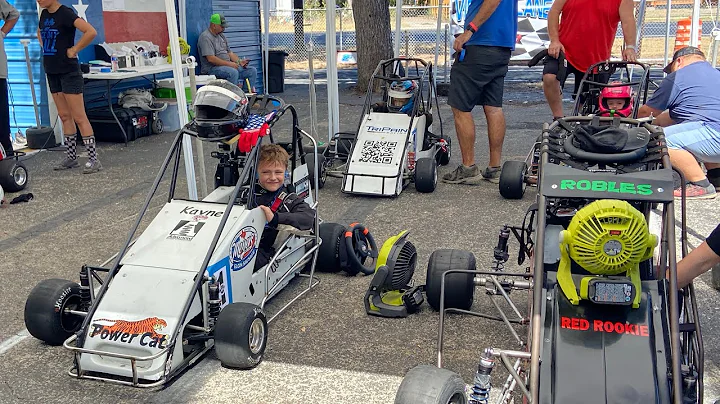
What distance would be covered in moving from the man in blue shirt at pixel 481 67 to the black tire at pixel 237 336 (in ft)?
12.9

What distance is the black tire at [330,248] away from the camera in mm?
4910

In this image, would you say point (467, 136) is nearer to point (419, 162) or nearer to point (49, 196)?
point (419, 162)

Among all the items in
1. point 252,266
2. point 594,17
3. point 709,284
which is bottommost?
point 709,284

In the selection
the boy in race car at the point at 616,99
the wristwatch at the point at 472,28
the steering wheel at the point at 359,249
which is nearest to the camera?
the steering wheel at the point at 359,249

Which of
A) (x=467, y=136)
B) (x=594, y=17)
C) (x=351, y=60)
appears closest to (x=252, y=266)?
(x=467, y=136)

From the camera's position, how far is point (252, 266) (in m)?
4.19

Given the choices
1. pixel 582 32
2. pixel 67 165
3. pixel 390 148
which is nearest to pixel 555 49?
pixel 582 32

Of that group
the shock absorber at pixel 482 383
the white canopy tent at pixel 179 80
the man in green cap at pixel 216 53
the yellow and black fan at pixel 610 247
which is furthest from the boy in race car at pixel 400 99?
the shock absorber at pixel 482 383

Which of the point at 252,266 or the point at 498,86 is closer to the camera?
the point at 252,266

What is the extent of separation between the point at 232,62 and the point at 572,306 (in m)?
10.3

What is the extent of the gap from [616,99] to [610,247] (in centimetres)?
378

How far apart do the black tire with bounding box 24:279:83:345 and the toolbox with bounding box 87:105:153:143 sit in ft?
19.5

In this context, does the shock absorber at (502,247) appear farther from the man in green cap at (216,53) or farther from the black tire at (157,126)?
the man in green cap at (216,53)

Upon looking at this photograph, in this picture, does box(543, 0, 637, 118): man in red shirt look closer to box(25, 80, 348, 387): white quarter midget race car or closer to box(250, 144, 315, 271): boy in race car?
box(250, 144, 315, 271): boy in race car
